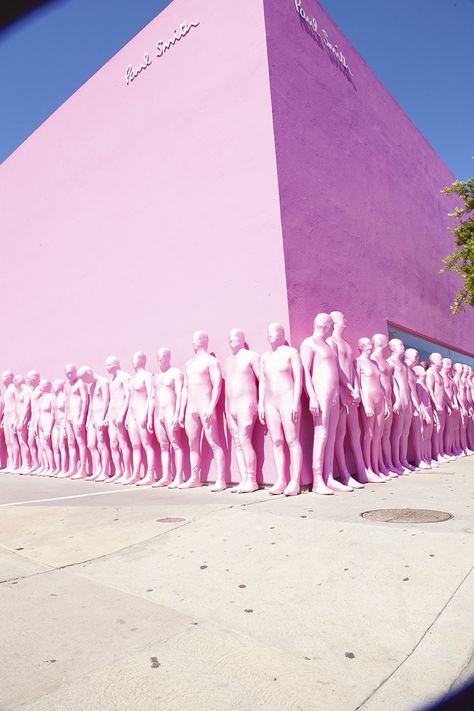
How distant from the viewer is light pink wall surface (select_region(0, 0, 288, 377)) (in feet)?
27.7

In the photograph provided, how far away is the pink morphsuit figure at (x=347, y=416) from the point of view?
744 centimetres

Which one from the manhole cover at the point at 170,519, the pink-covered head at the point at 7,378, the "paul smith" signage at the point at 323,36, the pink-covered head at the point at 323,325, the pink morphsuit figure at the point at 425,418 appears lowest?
the manhole cover at the point at 170,519

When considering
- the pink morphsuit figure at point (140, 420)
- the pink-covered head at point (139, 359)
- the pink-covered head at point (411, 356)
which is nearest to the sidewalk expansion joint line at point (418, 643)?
the pink morphsuit figure at point (140, 420)

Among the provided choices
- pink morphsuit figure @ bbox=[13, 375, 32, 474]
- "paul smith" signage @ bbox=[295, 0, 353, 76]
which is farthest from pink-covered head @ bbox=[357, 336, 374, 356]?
pink morphsuit figure @ bbox=[13, 375, 32, 474]

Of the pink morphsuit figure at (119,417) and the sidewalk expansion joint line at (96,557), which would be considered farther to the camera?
the pink morphsuit figure at (119,417)

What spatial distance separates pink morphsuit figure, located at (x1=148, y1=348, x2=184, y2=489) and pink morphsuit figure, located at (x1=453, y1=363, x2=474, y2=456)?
6677 mm

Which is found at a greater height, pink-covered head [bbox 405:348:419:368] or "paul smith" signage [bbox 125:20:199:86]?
"paul smith" signage [bbox 125:20:199:86]

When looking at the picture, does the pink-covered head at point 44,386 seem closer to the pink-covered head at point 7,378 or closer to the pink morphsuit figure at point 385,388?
the pink-covered head at point 7,378

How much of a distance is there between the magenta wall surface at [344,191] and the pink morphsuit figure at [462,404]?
130 cm

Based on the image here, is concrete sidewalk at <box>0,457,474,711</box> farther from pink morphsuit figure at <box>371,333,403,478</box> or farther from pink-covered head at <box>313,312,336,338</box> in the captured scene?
pink morphsuit figure at <box>371,333,403,478</box>

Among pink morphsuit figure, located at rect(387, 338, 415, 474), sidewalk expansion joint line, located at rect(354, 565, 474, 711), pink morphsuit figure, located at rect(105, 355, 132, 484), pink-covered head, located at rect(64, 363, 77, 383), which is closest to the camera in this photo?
sidewalk expansion joint line, located at rect(354, 565, 474, 711)

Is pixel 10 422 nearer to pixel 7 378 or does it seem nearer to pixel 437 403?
pixel 7 378

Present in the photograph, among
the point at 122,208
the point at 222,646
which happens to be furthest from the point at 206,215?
the point at 222,646

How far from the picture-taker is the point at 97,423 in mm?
9922
